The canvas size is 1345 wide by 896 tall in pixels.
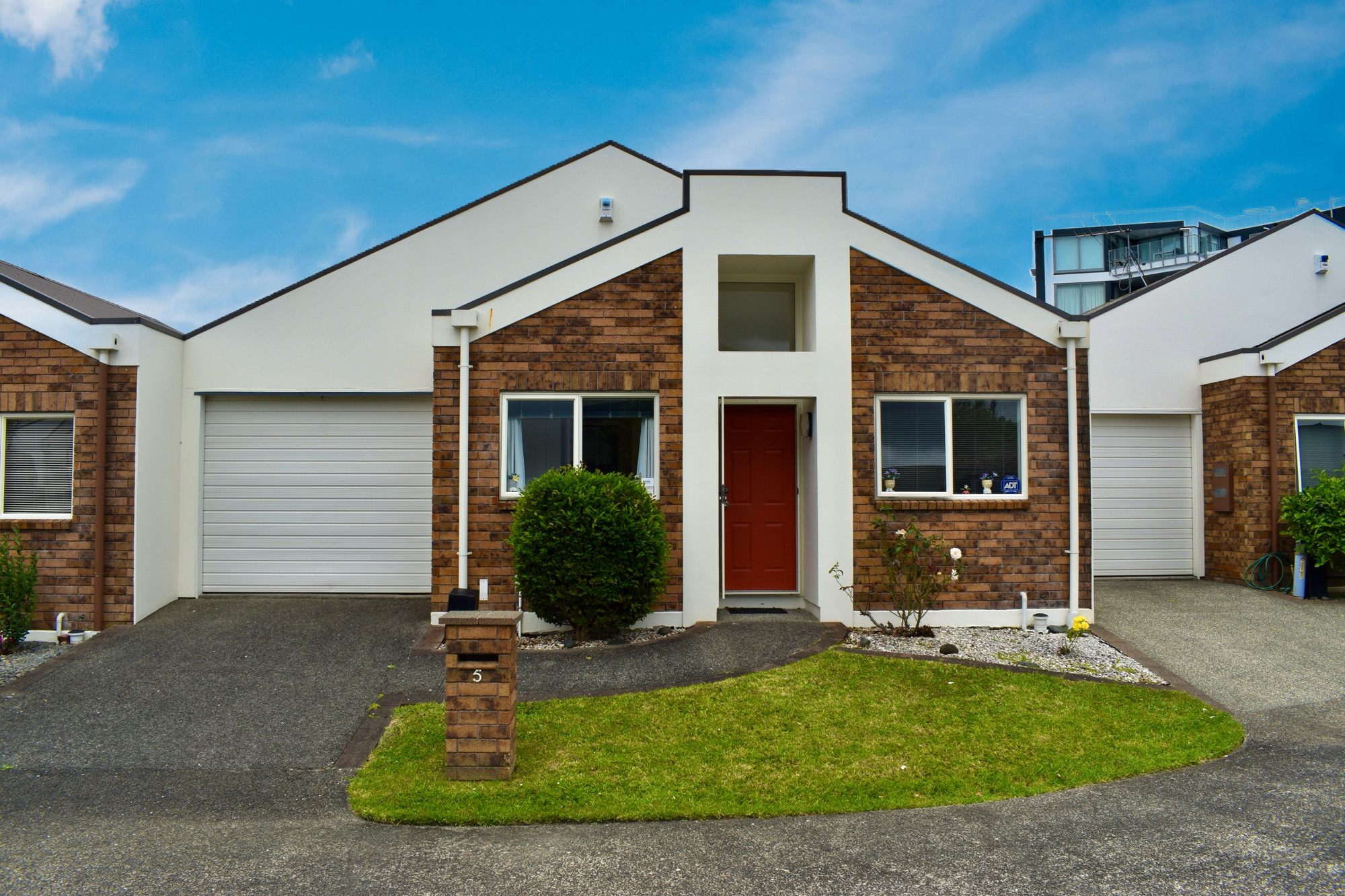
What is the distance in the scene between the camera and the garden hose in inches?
406

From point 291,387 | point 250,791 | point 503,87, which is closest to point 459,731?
point 250,791

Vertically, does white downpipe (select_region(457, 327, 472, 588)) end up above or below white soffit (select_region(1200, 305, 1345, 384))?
below

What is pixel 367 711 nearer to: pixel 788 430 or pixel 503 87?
pixel 788 430

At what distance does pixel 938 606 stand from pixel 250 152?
13.5 m

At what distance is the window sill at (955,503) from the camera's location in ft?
28.8

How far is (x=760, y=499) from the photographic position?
31.3 feet

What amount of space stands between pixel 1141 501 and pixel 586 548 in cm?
853

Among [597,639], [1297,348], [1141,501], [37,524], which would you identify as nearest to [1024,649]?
[597,639]

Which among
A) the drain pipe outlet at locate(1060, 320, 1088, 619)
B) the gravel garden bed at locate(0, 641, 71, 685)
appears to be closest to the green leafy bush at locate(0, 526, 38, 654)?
the gravel garden bed at locate(0, 641, 71, 685)

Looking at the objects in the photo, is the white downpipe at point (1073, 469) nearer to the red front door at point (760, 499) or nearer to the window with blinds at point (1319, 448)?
the red front door at point (760, 499)

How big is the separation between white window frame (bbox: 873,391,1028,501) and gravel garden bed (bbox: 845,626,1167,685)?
1476 mm

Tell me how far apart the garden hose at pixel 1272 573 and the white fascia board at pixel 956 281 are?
169 inches

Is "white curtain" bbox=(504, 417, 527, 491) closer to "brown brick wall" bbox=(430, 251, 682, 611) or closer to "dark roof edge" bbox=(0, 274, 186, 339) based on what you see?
"brown brick wall" bbox=(430, 251, 682, 611)

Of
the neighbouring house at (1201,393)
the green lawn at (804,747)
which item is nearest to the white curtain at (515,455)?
the green lawn at (804,747)
